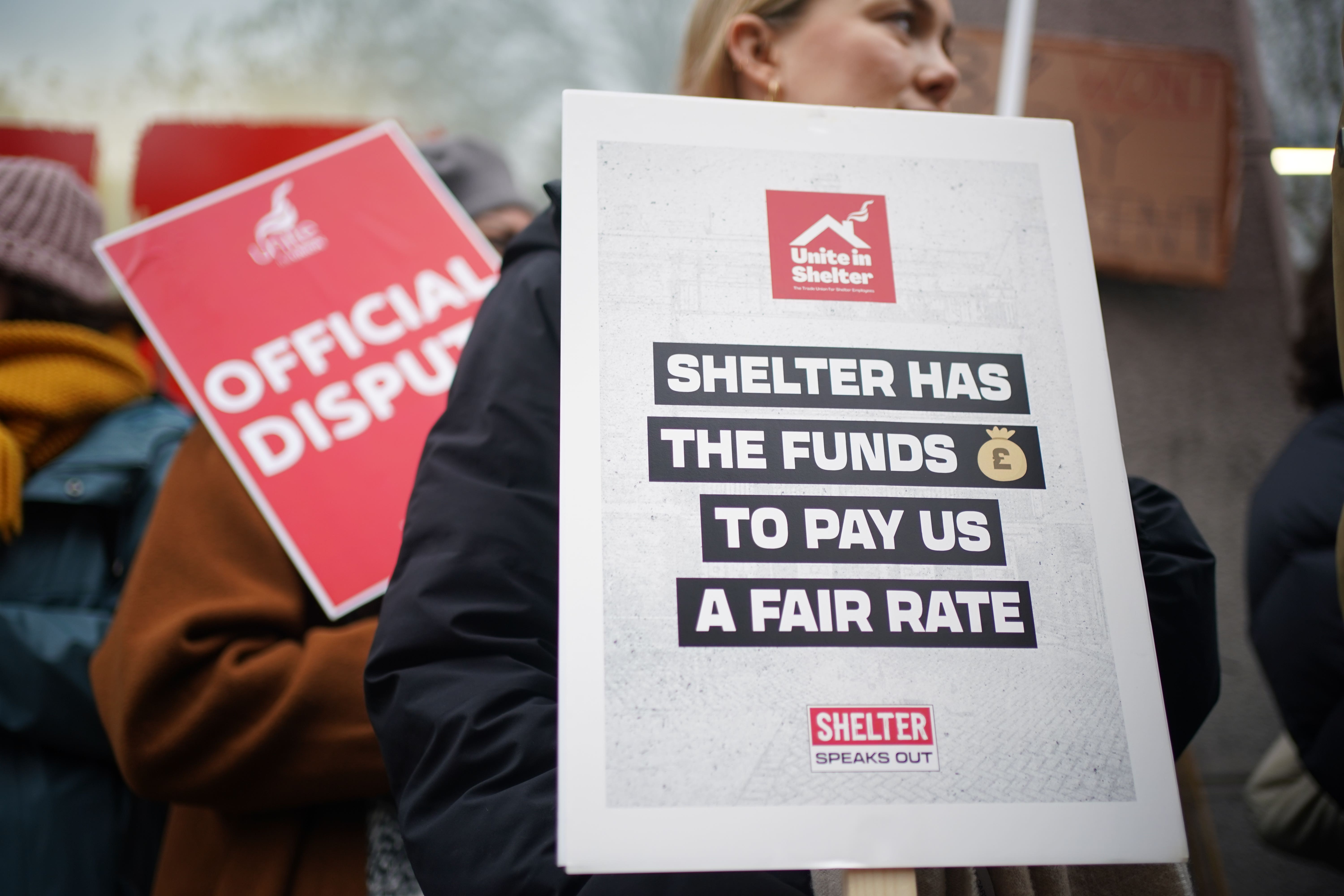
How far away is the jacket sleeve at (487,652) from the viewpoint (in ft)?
2.42

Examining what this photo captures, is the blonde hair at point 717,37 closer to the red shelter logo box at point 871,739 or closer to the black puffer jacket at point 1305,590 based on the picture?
the red shelter logo box at point 871,739

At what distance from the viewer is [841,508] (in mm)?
756

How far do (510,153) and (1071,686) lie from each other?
2.20m

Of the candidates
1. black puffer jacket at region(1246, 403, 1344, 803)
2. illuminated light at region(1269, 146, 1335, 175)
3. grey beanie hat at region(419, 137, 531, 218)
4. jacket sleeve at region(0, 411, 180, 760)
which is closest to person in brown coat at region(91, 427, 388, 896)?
jacket sleeve at region(0, 411, 180, 760)

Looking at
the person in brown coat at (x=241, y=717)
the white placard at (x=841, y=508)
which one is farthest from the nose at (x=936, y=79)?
the person in brown coat at (x=241, y=717)

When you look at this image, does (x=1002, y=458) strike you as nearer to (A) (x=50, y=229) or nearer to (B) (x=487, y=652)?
(B) (x=487, y=652)

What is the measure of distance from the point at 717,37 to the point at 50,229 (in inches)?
50.8

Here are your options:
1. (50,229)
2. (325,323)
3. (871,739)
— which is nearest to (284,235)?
(325,323)

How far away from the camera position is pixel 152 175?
2.38 meters

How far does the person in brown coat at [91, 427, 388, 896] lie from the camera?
45.1 inches

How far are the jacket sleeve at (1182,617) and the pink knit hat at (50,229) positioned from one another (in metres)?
1.81

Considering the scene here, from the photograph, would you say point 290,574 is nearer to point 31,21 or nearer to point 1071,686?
point 1071,686

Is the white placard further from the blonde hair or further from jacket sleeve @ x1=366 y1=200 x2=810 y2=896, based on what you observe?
the blonde hair

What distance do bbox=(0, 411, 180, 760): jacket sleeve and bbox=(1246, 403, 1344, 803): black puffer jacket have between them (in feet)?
5.61
